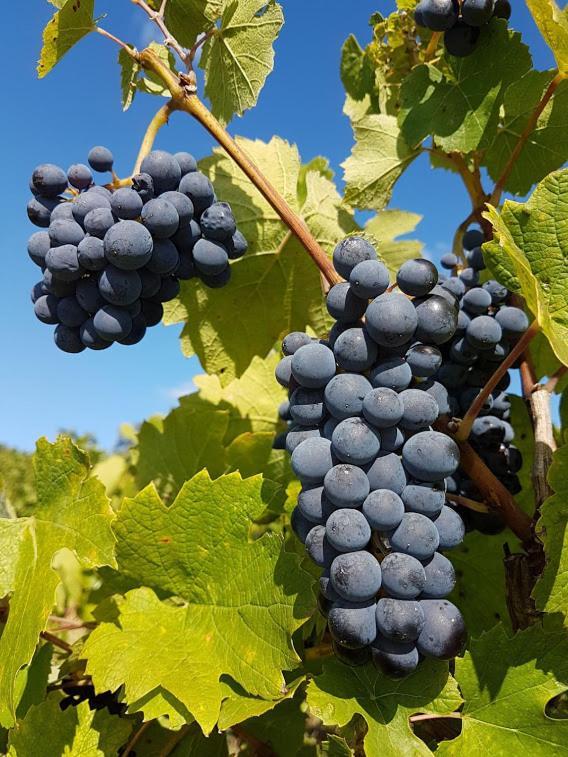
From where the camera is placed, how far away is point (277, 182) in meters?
2.24

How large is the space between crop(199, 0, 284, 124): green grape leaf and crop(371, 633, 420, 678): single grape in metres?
1.39

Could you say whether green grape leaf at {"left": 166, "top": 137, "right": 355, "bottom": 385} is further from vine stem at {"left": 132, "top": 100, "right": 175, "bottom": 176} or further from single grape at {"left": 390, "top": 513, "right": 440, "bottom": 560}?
single grape at {"left": 390, "top": 513, "right": 440, "bottom": 560}

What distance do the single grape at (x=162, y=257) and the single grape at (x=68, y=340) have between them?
0.81 feet

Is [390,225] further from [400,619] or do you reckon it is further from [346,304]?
[400,619]

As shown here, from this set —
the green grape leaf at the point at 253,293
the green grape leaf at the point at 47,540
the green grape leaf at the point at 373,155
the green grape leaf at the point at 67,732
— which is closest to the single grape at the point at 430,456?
the green grape leaf at the point at 47,540

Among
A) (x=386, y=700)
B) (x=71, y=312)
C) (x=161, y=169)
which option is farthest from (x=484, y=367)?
(x=71, y=312)

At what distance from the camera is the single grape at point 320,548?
1.15 m

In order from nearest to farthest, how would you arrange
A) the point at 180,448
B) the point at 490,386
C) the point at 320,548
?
the point at 320,548 → the point at 490,386 → the point at 180,448

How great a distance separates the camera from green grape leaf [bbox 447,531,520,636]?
5.58ft

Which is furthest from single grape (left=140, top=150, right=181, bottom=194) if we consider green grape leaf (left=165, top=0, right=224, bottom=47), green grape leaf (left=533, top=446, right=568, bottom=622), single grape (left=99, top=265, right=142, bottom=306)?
green grape leaf (left=533, top=446, right=568, bottom=622)

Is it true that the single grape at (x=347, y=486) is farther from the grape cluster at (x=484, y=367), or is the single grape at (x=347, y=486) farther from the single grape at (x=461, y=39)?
the single grape at (x=461, y=39)

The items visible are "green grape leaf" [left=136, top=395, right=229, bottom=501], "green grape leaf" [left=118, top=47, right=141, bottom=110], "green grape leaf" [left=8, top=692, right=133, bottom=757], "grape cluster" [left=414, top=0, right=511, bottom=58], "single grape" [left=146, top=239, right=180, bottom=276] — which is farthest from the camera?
"green grape leaf" [left=136, top=395, right=229, bottom=501]

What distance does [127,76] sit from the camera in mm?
1772

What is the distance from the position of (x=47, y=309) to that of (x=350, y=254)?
0.78 m
